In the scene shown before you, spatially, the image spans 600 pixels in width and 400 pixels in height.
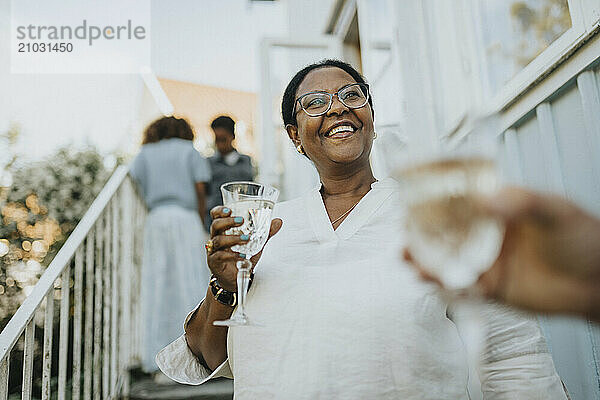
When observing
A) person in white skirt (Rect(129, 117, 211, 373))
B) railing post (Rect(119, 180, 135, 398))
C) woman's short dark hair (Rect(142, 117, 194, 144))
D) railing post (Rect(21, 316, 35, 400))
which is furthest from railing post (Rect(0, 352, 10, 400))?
woman's short dark hair (Rect(142, 117, 194, 144))

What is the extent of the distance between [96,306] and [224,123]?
195cm

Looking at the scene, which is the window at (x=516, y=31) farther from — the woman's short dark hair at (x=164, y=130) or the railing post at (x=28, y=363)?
the woman's short dark hair at (x=164, y=130)

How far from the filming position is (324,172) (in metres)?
1.56

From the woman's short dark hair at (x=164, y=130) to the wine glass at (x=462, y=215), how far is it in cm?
339

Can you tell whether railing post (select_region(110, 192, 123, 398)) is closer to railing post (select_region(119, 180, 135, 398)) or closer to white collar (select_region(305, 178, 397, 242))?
railing post (select_region(119, 180, 135, 398))

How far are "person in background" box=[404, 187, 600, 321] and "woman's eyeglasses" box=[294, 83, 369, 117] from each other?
1068 mm

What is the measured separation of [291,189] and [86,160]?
7.21 feet

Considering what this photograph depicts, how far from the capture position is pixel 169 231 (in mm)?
3439

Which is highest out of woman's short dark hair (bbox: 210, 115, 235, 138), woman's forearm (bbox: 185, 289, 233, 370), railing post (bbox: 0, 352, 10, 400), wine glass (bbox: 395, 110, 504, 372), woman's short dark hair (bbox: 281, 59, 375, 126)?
woman's short dark hair (bbox: 210, 115, 235, 138)

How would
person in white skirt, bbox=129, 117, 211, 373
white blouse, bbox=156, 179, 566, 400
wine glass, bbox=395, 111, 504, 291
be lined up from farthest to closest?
person in white skirt, bbox=129, 117, 211, 373
white blouse, bbox=156, 179, 566, 400
wine glass, bbox=395, 111, 504, 291

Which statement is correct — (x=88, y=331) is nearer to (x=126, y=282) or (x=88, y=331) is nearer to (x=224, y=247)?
(x=126, y=282)

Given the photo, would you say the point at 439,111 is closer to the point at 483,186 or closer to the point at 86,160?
the point at 483,186

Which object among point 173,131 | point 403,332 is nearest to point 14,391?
point 173,131

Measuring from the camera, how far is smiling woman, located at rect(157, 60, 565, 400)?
1.07m
